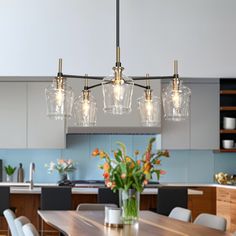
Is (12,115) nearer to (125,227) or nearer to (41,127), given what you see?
(41,127)

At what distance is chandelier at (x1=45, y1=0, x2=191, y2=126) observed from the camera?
4.57 meters

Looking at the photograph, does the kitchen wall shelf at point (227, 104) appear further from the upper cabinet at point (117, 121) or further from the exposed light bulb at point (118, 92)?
the exposed light bulb at point (118, 92)

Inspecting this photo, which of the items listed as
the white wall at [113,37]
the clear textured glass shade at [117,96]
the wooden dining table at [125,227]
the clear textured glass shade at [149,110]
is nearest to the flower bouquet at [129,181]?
the wooden dining table at [125,227]

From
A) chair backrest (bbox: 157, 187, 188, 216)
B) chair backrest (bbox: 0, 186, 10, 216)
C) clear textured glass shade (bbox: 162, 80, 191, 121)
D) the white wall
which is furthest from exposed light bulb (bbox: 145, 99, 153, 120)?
the white wall

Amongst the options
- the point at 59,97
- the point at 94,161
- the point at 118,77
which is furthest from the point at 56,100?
the point at 94,161

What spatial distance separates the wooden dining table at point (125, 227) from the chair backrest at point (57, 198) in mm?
1191

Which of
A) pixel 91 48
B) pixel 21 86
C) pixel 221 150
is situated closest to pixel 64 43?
pixel 91 48

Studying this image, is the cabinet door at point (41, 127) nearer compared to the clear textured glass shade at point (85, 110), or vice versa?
the clear textured glass shade at point (85, 110)

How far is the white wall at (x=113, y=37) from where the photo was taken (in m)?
7.66

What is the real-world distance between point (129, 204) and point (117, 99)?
102cm

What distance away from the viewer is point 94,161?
840cm

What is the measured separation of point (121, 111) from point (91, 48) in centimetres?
330

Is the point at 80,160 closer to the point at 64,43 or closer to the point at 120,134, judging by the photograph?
the point at 120,134

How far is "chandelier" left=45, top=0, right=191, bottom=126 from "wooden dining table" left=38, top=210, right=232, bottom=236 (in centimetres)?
92
